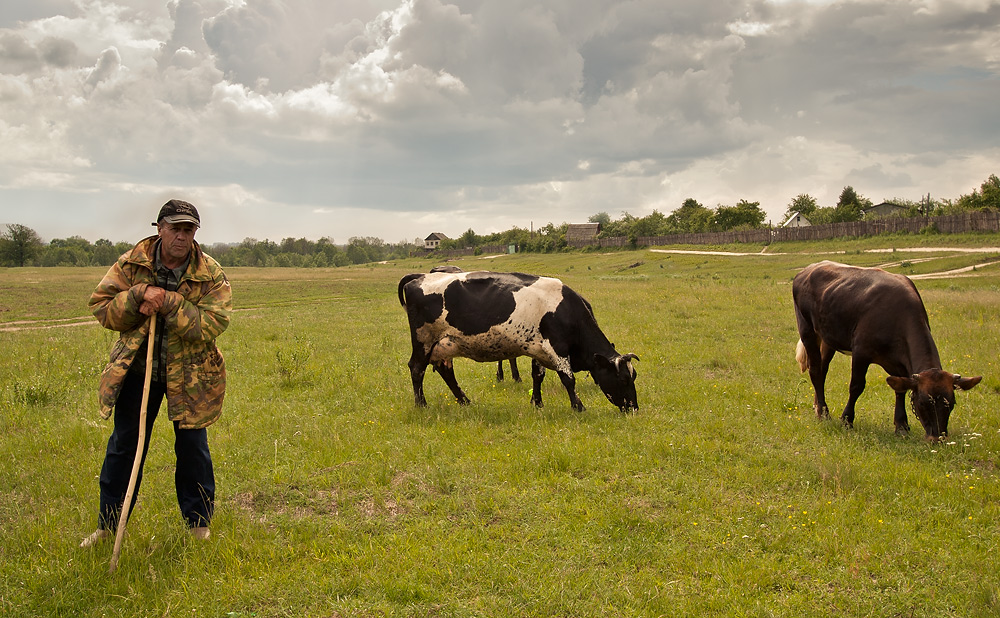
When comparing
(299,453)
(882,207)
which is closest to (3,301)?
(299,453)

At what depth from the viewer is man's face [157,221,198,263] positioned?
4914mm

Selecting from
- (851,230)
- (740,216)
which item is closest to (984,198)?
(851,230)

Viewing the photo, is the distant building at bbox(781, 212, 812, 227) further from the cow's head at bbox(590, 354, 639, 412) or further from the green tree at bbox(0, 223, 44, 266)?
the green tree at bbox(0, 223, 44, 266)

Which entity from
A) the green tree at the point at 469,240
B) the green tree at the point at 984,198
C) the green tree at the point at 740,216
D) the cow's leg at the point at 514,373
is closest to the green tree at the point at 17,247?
the green tree at the point at 469,240

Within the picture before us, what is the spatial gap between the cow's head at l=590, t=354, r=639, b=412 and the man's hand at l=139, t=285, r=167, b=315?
665 centimetres

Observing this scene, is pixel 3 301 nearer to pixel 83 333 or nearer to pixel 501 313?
pixel 83 333

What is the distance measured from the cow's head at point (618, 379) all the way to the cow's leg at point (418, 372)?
9.41 feet

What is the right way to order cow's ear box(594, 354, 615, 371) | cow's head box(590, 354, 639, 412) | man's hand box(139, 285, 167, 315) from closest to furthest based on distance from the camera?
man's hand box(139, 285, 167, 315), cow's head box(590, 354, 639, 412), cow's ear box(594, 354, 615, 371)

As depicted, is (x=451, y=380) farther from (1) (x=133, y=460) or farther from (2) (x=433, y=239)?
(2) (x=433, y=239)

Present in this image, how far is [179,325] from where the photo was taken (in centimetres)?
482

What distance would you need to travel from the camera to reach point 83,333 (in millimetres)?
18734

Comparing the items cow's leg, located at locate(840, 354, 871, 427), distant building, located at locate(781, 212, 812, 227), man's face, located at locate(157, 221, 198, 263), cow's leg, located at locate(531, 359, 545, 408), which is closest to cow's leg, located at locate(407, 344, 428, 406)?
cow's leg, located at locate(531, 359, 545, 408)

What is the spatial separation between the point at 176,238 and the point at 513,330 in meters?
5.66

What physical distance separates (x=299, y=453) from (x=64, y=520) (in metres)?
2.52
